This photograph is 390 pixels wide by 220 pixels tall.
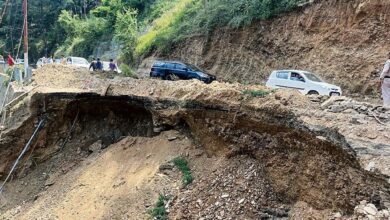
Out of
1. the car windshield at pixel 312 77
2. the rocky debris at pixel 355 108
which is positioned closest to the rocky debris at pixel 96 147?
the car windshield at pixel 312 77

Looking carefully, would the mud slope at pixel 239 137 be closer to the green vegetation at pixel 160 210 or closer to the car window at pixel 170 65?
the green vegetation at pixel 160 210

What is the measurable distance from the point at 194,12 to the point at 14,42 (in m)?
35.0

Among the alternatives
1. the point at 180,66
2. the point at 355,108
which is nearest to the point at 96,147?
the point at 180,66

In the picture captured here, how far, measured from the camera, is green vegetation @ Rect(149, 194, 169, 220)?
10.9 m

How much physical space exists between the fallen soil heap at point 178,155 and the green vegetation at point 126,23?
9.35 m

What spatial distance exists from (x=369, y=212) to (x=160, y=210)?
206 inches

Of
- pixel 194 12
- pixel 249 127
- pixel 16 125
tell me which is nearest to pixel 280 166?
pixel 249 127

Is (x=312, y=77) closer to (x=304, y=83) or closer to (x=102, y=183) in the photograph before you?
(x=304, y=83)

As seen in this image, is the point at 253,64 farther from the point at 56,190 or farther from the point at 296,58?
the point at 56,190

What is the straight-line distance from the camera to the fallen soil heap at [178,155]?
9.28m

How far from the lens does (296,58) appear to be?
69.9 ft

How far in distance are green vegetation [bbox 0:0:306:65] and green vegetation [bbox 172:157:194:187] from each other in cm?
1268

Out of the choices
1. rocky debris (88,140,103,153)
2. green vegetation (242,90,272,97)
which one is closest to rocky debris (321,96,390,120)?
green vegetation (242,90,272,97)

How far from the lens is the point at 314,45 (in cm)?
2073
